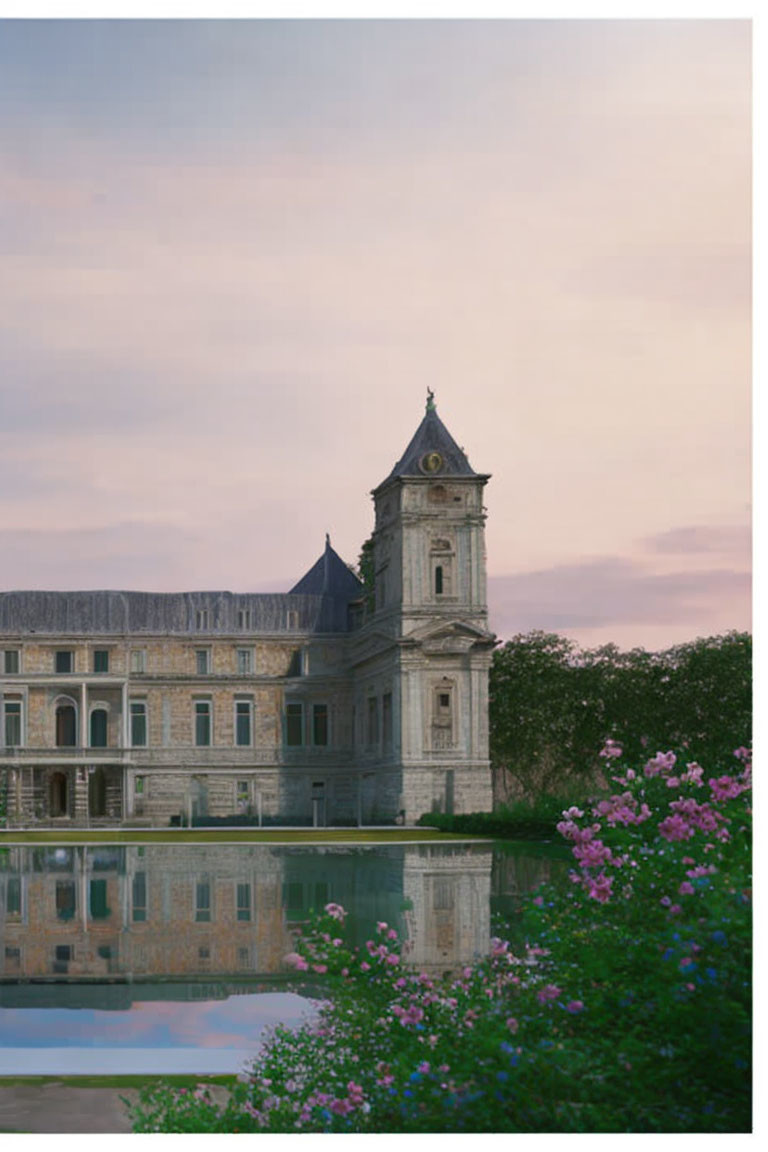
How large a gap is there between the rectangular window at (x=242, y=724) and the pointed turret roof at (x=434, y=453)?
553 inches

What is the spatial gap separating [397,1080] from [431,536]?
57088mm

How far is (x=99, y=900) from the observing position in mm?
26516

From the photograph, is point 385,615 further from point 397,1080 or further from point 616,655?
point 397,1080

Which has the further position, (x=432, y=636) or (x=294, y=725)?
(x=294, y=725)

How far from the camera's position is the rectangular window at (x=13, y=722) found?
230 feet

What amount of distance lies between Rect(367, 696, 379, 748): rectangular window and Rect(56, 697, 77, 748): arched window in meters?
13.5

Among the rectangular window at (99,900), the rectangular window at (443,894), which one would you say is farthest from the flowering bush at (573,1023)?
the rectangular window at (99,900)

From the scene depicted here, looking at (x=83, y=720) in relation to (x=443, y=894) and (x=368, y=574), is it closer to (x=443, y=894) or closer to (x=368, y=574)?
(x=368, y=574)

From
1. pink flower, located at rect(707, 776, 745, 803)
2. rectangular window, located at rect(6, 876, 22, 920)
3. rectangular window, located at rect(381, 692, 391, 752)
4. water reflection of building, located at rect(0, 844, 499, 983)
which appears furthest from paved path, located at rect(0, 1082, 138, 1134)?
rectangular window, located at rect(381, 692, 391, 752)

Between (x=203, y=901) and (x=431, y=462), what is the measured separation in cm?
4131

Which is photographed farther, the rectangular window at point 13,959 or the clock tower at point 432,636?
the clock tower at point 432,636

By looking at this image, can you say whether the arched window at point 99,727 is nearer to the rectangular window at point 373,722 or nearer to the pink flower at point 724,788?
the rectangular window at point 373,722

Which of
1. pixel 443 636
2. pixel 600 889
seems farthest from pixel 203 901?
pixel 443 636

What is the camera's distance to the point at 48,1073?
408 inches
